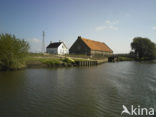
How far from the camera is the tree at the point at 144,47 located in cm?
6400

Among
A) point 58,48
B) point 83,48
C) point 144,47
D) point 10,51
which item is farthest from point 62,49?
point 144,47

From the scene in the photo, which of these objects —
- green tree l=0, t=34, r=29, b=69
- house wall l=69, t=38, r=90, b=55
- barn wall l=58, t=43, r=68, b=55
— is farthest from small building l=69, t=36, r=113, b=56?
green tree l=0, t=34, r=29, b=69

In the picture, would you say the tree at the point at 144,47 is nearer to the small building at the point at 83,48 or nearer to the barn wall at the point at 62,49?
the small building at the point at 83,48

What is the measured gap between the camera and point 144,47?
63594 millimetres

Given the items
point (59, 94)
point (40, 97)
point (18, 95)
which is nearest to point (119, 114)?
point (59, 94)

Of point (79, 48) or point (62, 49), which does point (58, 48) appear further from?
point (79, 48)

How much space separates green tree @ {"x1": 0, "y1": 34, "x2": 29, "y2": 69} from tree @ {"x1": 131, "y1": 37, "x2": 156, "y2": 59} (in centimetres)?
6074

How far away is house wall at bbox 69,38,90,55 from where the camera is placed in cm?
5521

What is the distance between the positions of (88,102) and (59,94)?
98.5 inches

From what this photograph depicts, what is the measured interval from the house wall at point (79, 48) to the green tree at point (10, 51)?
35.1 metres

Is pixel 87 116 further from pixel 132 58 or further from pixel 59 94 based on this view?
pixel 132 58

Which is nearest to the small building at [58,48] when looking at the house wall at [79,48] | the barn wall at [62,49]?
the barn wall at [62,49]

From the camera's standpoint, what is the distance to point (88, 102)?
7828 mm

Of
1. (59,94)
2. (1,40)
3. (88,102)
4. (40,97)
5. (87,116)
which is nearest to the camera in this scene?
(87,116)
